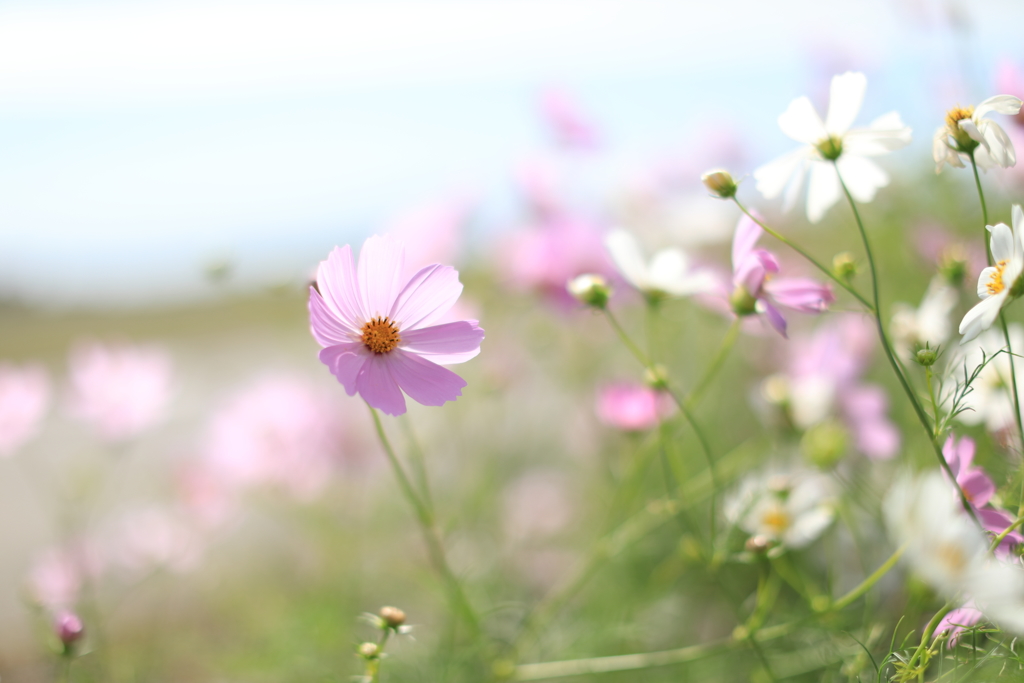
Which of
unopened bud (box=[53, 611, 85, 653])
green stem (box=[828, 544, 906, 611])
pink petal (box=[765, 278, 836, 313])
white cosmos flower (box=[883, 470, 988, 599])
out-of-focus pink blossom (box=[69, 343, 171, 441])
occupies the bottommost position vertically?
green stem (box=[828, 544, 906, 611])

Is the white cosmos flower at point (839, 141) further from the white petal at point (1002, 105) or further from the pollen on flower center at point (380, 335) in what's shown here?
the pollen on flower center at point (380, 335)

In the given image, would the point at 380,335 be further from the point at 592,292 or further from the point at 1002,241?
the point at 1002,241

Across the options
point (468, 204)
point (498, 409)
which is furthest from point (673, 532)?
point (468, 204)

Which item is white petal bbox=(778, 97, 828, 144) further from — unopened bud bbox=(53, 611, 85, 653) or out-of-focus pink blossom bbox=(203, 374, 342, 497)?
out-of-focus pink blossom bbox=(203, 374, 342, 497)

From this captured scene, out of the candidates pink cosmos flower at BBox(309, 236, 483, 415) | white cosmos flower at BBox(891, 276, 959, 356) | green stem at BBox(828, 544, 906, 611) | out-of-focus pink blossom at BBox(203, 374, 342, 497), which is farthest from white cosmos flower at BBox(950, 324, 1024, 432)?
out-of-focus pink blossom at BBox(203, 374, 342, 497)

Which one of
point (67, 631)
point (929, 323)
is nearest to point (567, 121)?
point (929, 323)
